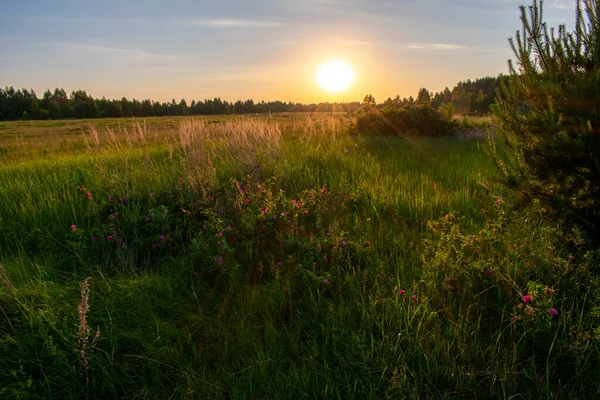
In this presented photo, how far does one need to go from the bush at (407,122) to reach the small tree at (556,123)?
338 inches

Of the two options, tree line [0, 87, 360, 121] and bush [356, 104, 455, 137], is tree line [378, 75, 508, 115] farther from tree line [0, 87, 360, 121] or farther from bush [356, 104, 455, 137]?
tree line [0, 87, 360, 121]

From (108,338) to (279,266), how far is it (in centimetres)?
121

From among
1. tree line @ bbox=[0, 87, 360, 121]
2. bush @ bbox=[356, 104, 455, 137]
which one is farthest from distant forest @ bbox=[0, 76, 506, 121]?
bush @ bbox=[356, 104, 455, 137]

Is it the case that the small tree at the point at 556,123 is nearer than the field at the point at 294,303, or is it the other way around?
the field at the point at 294,303

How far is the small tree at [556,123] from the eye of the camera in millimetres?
2234

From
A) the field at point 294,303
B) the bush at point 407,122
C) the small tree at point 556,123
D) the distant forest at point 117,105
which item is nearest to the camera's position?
the field at point 294,303

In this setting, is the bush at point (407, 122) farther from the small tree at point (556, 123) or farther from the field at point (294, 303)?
the small tree at point (556, 123)

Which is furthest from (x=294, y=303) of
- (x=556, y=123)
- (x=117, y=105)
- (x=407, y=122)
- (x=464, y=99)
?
(x=117, y=105)

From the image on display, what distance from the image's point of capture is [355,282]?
2430 millimetres

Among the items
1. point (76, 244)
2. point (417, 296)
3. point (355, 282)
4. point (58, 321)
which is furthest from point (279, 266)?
point (76, 244)

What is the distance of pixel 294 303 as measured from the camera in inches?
88.5

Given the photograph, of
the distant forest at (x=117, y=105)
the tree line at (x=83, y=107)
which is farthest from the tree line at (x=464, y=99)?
the tree line at (x=83, y=107)

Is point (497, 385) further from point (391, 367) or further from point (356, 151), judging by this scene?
point (356, 151)

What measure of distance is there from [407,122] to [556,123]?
9.18 m
